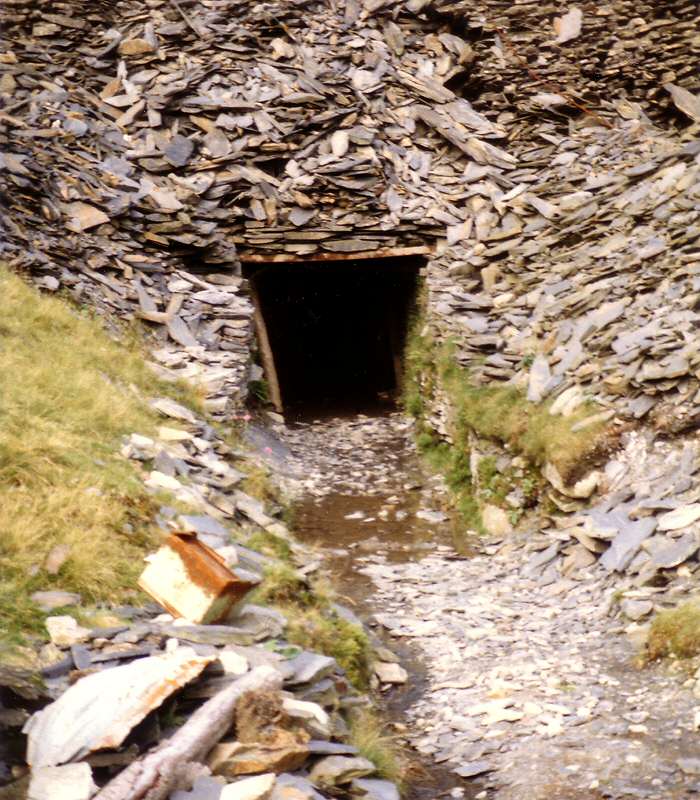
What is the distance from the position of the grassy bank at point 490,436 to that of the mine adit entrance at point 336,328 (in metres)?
3.06

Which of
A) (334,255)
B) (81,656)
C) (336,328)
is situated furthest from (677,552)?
(336,328)

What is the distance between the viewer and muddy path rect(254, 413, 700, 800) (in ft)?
14.6

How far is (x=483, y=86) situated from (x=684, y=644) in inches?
477

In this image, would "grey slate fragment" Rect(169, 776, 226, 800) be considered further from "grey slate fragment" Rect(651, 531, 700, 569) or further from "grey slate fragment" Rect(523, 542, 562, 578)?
"grey slate fragment" Rect(523, 542, 562, 578)

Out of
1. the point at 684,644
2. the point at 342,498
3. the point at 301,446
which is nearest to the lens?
the point at 684,644

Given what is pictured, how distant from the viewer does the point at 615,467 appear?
7.64 metres

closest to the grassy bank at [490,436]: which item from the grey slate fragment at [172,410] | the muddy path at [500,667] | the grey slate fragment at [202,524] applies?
the muddy path at [500,667]

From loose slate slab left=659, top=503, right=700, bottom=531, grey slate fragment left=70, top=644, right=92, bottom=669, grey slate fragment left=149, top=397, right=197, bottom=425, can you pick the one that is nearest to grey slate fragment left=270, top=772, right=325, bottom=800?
grey slate fragment left=70, top=644, right=92, bottom=669

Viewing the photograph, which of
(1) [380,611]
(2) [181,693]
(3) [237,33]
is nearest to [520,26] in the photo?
(3) [237,33]

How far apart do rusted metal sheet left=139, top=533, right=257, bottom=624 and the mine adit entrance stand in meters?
10.0

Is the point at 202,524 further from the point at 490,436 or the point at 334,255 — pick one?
the point at 334,255

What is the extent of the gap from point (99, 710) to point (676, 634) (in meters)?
3.77

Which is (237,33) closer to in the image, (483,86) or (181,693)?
(483,86)

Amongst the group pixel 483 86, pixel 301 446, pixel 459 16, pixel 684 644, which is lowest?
pixel 301 446
